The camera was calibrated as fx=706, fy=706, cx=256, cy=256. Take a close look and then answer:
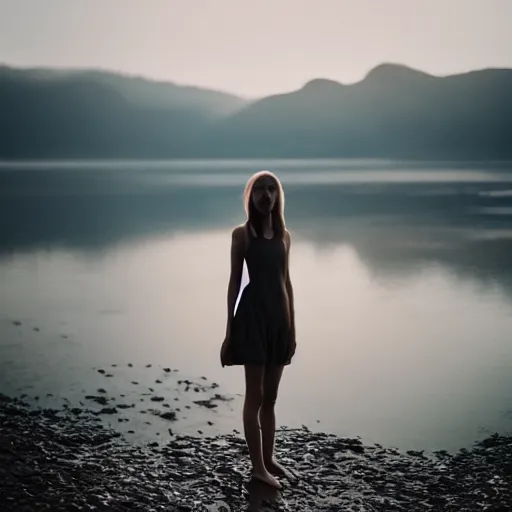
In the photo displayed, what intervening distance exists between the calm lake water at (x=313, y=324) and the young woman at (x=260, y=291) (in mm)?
1487

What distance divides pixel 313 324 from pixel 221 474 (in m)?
4.82

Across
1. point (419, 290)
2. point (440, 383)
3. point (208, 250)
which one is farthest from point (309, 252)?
point (440, 383)

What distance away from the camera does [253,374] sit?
3.56 m

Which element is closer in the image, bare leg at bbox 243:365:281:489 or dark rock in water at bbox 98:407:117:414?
bare leg at bbox 243:365:281:489

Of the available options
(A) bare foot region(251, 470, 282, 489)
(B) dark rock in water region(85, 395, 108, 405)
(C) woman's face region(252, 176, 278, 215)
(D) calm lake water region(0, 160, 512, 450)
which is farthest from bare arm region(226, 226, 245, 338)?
(B) dark rock in water region(85, 395, 108, 405)

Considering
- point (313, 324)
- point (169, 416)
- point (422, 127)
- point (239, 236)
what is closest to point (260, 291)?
point (239, 236)

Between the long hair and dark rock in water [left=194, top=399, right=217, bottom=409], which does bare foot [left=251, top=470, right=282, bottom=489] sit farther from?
dark rock in water [left=194, top=399, right=217, bottom=409]

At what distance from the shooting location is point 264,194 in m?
3.48

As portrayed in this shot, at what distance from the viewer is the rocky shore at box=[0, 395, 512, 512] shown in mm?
3564

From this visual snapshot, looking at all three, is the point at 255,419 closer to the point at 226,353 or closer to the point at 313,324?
the point at 226,353

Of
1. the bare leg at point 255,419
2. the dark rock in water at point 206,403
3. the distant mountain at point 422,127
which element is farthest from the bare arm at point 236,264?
the distant mountain at point 422,127

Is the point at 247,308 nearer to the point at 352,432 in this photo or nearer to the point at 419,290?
the point at 352,432

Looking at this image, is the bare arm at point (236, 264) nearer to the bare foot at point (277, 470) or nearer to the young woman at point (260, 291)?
the young woman at point (260, 291)

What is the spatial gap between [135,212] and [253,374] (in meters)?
24.2
